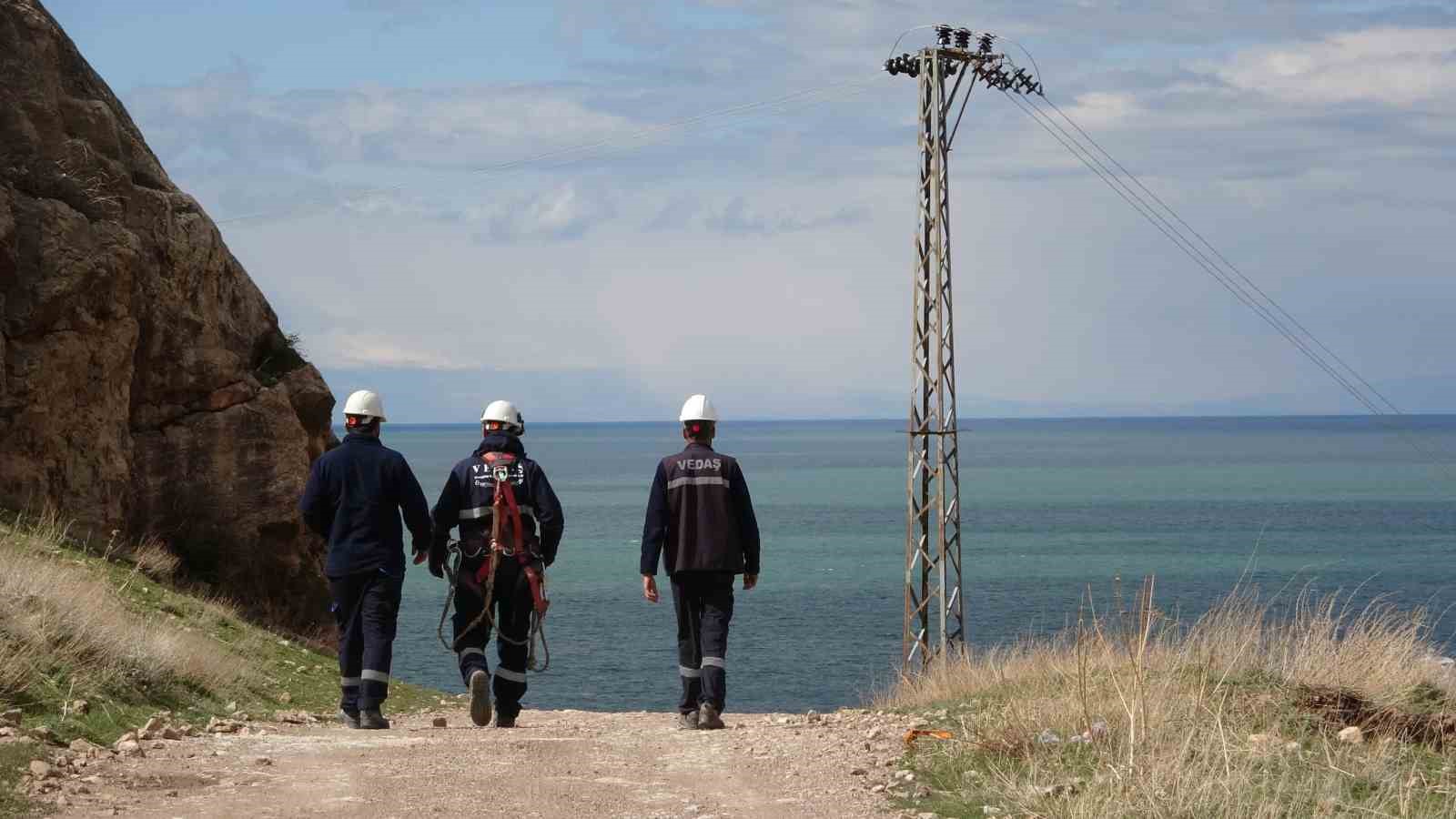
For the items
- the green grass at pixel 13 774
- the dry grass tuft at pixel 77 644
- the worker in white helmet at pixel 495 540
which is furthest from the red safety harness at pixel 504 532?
the green grass at pixel 13 774

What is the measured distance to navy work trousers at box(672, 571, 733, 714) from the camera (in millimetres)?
10805

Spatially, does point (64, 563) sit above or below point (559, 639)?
above

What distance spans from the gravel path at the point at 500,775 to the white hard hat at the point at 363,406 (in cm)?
216

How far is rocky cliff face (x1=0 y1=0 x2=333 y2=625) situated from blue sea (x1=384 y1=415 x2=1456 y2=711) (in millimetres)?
7874

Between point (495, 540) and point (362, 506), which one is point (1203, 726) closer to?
point (495, 540)

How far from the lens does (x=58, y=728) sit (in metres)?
9.01

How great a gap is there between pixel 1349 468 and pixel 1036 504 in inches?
2682

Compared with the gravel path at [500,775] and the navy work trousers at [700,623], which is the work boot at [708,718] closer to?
the navy work trousers at [700,623]

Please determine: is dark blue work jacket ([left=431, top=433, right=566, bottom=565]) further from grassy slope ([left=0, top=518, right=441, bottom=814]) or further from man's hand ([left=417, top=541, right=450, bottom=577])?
grassy slope ([left=0, top=518, right=441, bottom=814])

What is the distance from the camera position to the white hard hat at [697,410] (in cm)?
1096

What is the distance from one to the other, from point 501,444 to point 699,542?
1.48 meters

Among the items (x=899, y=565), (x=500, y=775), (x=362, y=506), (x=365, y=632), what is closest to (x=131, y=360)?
(x=362, y=506)

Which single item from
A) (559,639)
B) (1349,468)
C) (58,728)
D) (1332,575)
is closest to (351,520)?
(58,728)

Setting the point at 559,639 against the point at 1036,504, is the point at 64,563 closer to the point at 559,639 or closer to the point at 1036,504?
Answer: the point at 559,639
